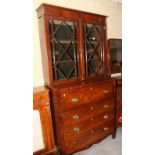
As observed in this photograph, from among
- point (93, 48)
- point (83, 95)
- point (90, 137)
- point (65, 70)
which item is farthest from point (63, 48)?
point (90, 137)

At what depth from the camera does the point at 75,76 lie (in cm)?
192

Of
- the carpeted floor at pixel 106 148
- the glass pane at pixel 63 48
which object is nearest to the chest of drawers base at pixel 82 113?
the carpeted floor at pixel 106 148

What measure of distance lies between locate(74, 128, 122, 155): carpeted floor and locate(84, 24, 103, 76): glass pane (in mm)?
1124

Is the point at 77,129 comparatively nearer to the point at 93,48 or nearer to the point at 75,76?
the point at 75,76

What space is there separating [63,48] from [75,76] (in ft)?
1.36

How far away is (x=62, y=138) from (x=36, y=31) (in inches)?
Result: 57.6

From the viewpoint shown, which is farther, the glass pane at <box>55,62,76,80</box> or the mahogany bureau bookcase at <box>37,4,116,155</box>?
the glass pane at <box>55,62,76,80</box>

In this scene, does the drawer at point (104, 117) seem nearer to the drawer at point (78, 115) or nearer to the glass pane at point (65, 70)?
the drawer at point (78, 115)

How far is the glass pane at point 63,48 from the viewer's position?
172 cm

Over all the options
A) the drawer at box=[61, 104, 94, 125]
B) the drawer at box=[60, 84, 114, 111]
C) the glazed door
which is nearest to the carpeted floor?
the drawer at box=[61, 104, 94, 125]

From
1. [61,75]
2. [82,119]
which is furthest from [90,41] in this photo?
[82,119]

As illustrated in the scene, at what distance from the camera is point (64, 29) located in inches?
70.0

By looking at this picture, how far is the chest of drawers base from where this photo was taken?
5.64 ft

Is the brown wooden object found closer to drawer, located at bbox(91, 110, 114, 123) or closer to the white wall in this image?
the white wall
